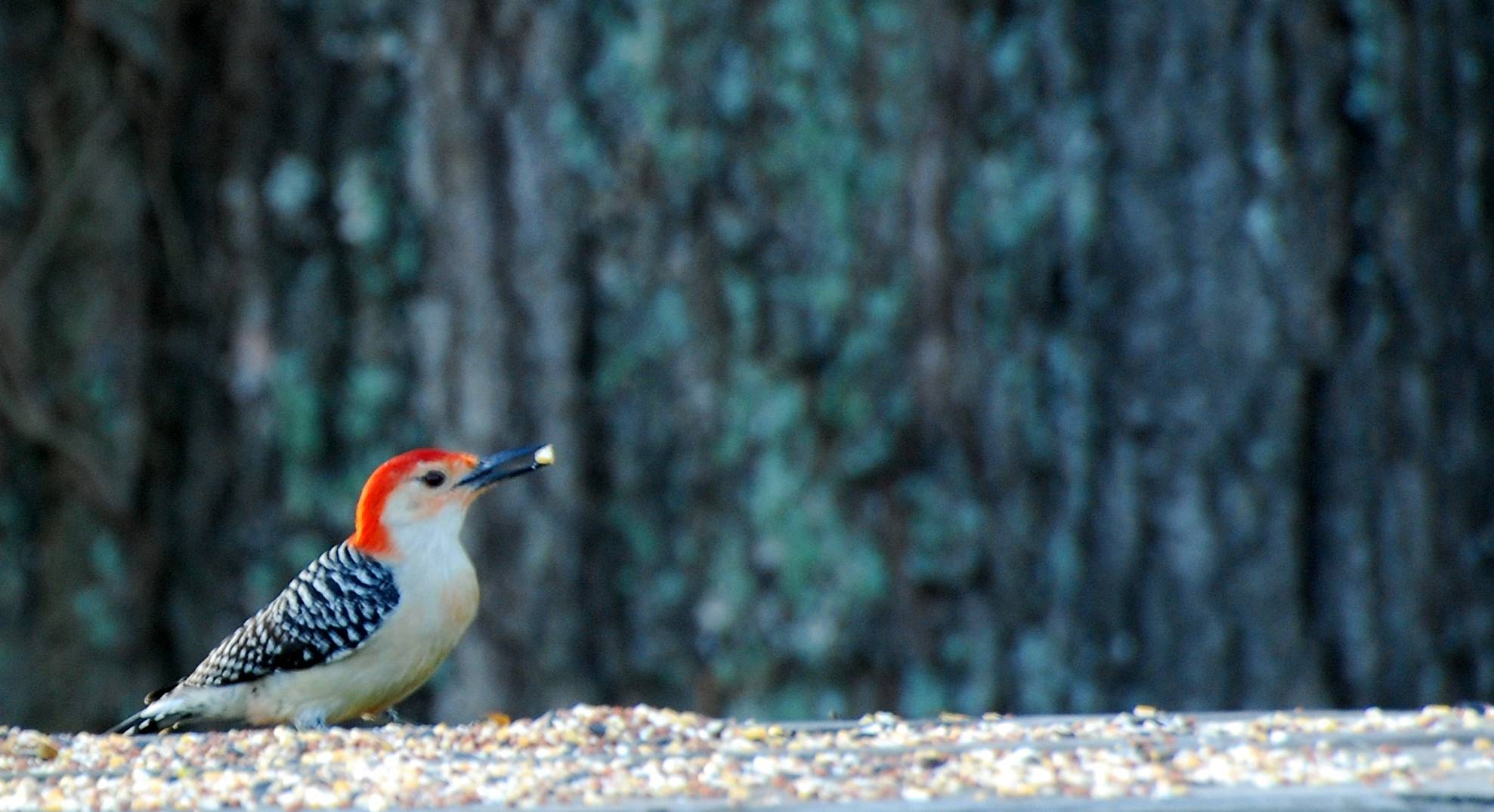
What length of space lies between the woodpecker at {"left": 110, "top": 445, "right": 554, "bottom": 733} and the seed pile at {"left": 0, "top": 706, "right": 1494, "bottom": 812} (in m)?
0.98

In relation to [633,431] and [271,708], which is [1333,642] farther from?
[271,708]

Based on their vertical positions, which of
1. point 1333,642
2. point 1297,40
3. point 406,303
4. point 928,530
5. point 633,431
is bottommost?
point 1333,642

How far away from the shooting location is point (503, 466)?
4102mm

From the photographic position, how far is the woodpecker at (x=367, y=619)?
414 cm

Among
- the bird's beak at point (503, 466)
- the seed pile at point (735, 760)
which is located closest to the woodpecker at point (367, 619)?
the bird's beak at point (503, 466)

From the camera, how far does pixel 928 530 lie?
165 inches

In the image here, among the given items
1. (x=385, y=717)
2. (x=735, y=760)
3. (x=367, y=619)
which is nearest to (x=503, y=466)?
(x=367, y=619)

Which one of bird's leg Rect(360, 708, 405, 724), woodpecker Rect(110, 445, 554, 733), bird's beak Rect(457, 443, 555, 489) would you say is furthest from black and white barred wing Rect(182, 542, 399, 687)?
bird's beak Rect(457, 443, 555, 489)

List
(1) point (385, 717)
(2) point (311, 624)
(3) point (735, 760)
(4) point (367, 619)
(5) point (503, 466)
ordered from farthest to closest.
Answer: (1) point (385, 717)
(4) point (367, 619)
(2) point (311, 624)
(5) point (503, 466)
(3) point (735, 760)

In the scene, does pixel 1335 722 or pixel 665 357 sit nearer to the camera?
pixel 1335 722

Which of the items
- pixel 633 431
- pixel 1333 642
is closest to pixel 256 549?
pixel 633 431

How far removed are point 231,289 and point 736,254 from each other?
3.38 ft

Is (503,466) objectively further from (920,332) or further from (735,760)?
(735,760)

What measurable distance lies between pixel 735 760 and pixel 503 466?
64.7 inches
